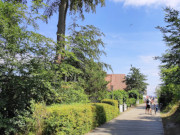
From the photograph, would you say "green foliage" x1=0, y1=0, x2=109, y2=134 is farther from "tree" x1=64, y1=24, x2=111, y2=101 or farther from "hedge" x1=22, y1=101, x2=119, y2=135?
"tree" x1=64, y1=24, x2=111, y2=101

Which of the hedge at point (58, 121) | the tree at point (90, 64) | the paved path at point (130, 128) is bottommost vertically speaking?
the paved path at point (130, 128)

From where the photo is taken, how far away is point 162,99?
28359 mm

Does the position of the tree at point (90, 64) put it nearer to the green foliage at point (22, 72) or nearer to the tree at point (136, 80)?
the green foliage at point (22, 72)

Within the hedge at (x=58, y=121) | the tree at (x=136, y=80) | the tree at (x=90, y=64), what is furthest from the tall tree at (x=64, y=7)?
the tree at (x=136, y=80)

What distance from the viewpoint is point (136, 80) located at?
43500 millimetres

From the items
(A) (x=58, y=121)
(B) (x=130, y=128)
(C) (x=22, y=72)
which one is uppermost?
(C) (x=22, y=72)

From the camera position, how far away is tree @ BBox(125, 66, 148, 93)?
43344 mm

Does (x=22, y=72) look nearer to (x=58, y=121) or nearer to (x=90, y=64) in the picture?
(x=58, y=121)

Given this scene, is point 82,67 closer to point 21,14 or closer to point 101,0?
point 101,0

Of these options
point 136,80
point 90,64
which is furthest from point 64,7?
point 136,80

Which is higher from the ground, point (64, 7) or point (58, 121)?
point (64, 7)

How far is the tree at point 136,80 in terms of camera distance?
4334 centimetres

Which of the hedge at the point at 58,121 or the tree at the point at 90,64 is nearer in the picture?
the hedge at the point at 58,121

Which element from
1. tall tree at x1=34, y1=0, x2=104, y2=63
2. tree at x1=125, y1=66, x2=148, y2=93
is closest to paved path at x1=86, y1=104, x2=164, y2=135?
tall tree at x1=34, y1=0, x2=104, y2=63
